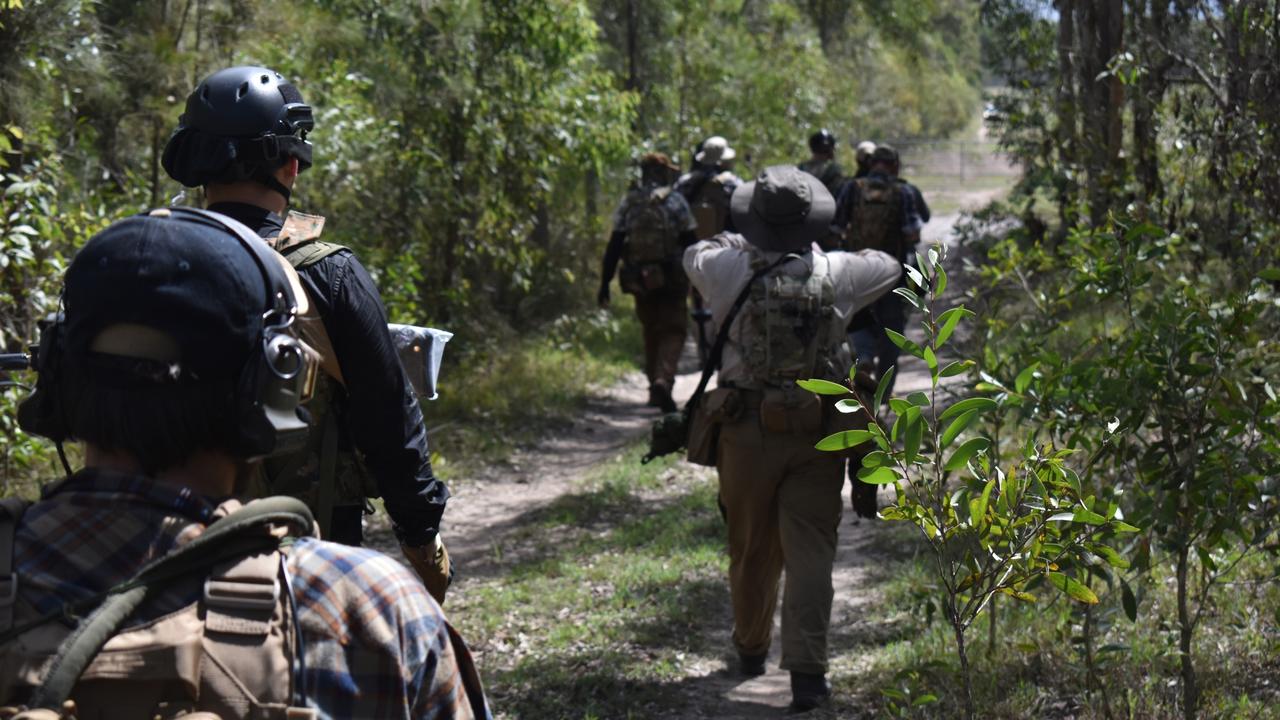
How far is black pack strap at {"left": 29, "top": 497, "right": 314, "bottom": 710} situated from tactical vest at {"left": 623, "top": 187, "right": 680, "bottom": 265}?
9.46 m

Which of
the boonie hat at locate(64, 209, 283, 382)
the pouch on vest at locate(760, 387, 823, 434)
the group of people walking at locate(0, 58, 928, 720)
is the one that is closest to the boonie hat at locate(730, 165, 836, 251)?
the pouch on vest at locate(760, 387, 823, 434)

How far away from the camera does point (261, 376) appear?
1.77 metres

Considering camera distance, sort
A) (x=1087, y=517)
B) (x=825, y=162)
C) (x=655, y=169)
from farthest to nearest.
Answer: (x=825, y=162) < (x=655, y=169) < (x=1087, y=517)

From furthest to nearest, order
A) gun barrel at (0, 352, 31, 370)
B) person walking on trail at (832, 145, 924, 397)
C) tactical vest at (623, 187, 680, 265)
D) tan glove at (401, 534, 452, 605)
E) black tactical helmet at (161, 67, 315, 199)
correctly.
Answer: tactical vest at (623, 187, 680, 265) → person walking on trail at (832, 145, 924, 397) → tan glove at (401, 534, 452, 605) → black tactical helmet at (161, 67, 315, 199) → gun barrel at (0, 352, 31, 370)

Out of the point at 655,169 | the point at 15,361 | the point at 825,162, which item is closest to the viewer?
the point at 15,361

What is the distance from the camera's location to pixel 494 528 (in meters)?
8.73

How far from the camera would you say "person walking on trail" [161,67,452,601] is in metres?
2.95

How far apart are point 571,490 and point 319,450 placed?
6371mm

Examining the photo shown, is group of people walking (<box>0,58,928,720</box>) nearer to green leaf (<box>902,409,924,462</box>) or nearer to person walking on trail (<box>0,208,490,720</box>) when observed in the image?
person walking on trail (<box>0,208,490,720</box>)

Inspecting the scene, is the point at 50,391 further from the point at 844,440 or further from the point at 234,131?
the point at 844,440

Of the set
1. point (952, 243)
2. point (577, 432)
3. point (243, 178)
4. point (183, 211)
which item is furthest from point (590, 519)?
point (952, 243)

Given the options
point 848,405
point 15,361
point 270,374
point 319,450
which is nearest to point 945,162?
point 848,405

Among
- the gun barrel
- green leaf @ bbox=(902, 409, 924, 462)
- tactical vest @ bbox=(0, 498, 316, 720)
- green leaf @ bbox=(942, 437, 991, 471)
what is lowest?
green leaf @ bbox=(942, 437, 991, 471)

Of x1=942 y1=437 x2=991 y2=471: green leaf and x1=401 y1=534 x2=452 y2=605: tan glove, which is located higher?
x1=942 y1=437 x2=991 y2=471: green leaf
